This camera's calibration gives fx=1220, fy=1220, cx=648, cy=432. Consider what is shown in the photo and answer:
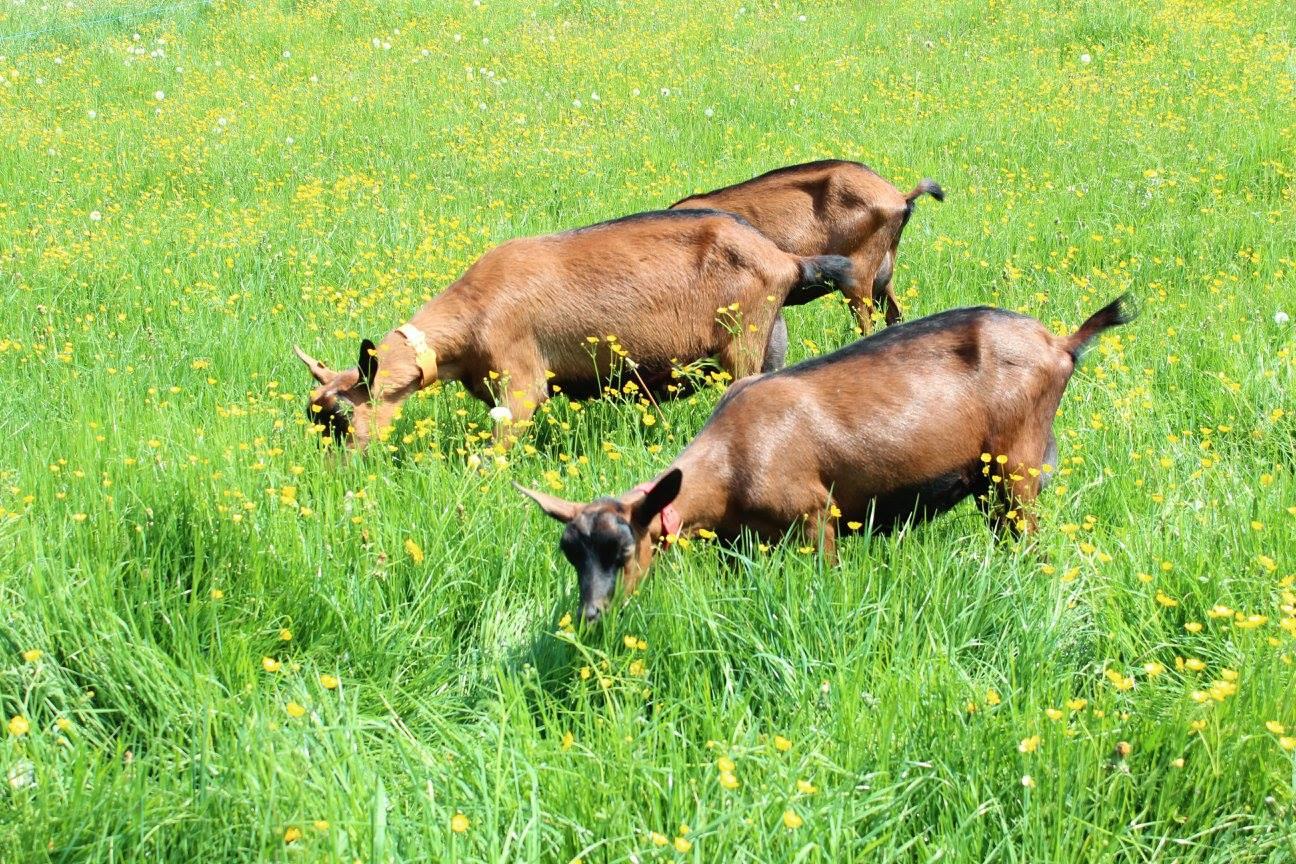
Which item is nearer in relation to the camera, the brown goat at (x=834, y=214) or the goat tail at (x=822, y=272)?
the goat tail at (x=822, y=272)

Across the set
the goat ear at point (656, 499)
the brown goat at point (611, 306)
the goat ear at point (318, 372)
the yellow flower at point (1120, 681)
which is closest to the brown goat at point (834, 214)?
the brown goat at point (611, 306)

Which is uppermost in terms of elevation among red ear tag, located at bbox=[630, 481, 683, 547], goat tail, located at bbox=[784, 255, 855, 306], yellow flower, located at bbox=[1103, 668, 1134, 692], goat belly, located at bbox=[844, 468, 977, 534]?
goat tail, located at bbox=[784, 255, 855, 306]

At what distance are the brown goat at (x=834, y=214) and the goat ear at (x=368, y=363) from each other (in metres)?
2.91

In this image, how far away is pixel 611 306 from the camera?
6664 millimetres

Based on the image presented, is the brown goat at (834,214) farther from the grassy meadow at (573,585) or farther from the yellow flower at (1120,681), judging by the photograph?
the yellow flower at (1120,681)

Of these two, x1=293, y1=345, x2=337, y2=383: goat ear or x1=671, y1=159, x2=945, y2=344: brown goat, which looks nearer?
x1=293, y1=345, x2=337, y2=383: goat ear

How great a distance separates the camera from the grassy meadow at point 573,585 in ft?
9.71

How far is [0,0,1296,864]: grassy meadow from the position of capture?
2.96 metres

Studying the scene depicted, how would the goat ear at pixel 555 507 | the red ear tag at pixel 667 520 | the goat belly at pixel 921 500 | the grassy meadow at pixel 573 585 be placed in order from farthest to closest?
the goat belly at pixel 921 500 → the red ear tag at pixel 667 520 → the goat ear at pixel 555 507 → the grassy meadow at pixel 573 585

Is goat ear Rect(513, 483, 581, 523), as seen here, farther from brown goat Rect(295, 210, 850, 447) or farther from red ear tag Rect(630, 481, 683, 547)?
brown goat Rect(295, 210, 850, 447)

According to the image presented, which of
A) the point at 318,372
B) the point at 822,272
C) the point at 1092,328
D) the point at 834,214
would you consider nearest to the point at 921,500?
the point at 1092,328

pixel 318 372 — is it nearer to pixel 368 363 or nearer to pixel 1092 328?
pixel 368 363

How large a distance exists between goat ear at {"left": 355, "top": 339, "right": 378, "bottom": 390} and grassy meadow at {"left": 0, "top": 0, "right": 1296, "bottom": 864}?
406 mm

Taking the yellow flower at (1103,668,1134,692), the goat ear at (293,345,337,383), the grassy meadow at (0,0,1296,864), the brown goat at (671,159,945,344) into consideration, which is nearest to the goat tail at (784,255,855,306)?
the grassy meadow at (0,0,1296,864)
